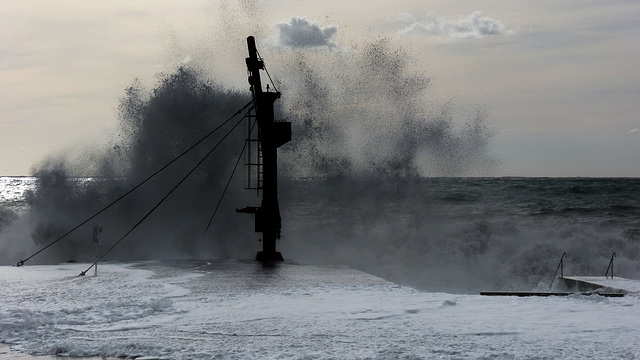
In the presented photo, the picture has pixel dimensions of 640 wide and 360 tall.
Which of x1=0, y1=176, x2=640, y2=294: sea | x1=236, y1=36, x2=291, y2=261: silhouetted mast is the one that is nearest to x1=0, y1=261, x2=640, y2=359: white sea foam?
x1=236, y1=36, x2=291, y2=261: silhouetted mast

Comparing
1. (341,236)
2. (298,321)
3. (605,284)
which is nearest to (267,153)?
(605,284)

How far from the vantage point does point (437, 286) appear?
23.1 m

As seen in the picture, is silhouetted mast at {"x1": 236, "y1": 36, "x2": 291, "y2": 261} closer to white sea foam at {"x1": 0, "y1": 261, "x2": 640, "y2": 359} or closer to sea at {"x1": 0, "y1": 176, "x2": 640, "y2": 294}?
sea at {"x1": 0, "y1": 176, "x2": 640, "y2": 294}

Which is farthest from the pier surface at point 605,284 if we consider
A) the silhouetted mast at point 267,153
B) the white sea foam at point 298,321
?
the silhouetted mast at point 267,153

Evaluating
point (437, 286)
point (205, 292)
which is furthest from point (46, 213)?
point (205, 292)

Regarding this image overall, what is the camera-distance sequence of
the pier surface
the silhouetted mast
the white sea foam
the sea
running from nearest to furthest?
the white sea foam, the pier surface, the silhouetted mast, the sea

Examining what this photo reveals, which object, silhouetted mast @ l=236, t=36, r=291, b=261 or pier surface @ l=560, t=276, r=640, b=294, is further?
silhouetted mast @ l=236, t=36, r=291, b=261

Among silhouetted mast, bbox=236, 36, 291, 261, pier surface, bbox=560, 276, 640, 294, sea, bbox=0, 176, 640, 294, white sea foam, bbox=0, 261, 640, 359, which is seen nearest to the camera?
white sea foam, bbox=0, 261, 640, 359

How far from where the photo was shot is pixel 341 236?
32969 millimetres

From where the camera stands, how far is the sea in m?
25.7

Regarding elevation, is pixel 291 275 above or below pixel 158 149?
below


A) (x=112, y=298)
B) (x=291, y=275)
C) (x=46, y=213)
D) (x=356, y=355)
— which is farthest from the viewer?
(x=46, y=213)

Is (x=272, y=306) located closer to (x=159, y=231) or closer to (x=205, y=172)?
(x=159, y=231)

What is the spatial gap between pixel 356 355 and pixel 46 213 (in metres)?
22.3
